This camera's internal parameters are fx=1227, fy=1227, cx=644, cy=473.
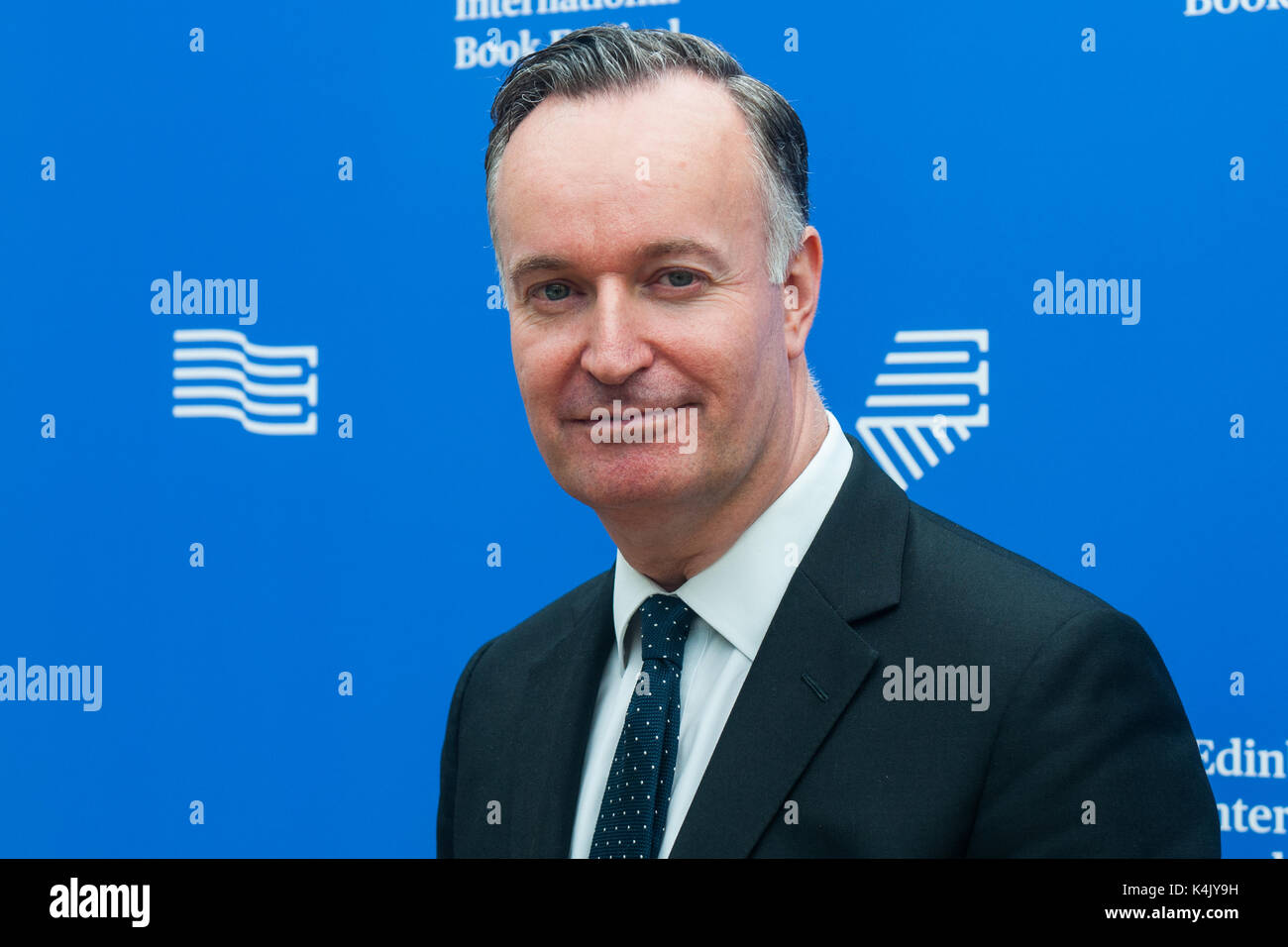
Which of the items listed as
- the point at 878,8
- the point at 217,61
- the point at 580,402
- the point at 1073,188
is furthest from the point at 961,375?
the point at 217,61

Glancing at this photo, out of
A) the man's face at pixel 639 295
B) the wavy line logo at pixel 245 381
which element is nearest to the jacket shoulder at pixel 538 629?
the man's face at pixel 639 295

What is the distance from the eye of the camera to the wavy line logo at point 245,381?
8.96 ft

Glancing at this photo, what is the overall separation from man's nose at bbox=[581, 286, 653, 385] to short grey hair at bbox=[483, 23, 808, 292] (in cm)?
21

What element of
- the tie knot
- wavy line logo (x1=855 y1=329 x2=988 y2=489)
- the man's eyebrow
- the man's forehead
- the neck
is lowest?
the tie knot

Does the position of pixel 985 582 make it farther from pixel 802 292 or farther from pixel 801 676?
pixel 802 292

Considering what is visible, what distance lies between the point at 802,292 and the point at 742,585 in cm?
45

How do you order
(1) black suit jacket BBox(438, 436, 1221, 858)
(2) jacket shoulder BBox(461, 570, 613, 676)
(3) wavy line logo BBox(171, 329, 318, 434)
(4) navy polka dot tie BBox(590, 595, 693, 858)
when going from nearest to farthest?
(1) black suit jacket BBox(438, 436, 1221, 858) → (4) navy polka dot tie BBox(590, 595, 693, 858) → (2) jacket shoulder BBox(461, 570, 613, 676) → (3) wavy line logo BBox(171, 329, 318, 434)

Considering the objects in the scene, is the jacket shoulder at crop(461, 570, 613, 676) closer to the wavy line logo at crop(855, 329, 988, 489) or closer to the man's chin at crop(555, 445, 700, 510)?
the man's chin at crop(555, 445, 700, 510)

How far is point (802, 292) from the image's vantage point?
1.79 metres

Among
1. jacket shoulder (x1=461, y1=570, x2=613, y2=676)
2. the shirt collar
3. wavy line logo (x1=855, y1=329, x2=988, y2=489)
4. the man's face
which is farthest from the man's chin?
wavy line logo (x1=855, y1=329, x2=988, y2=489)

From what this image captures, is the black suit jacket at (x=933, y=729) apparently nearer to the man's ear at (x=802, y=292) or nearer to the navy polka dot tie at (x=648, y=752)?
the navy polka dot tie at (x=648, y=752)

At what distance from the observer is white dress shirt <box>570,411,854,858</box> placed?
1.59m

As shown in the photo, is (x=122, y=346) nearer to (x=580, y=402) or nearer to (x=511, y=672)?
(x=511, y=672)

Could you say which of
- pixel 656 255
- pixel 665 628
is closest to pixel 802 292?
pixel 656 255
